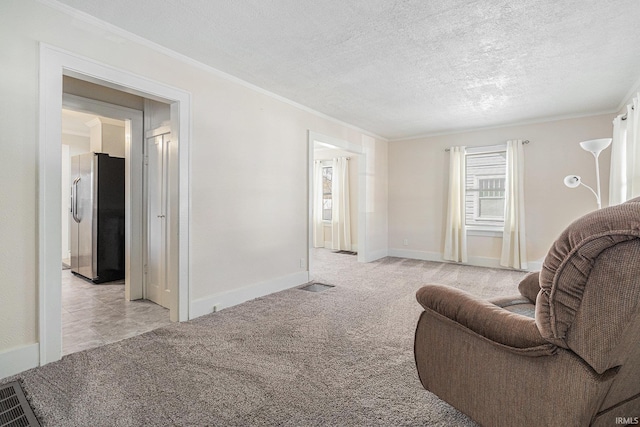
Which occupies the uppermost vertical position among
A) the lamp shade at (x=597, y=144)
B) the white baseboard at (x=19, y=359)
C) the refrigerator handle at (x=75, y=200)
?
the lamp shade at (x=597, y=144)

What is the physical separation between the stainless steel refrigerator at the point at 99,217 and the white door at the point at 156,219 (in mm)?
1250

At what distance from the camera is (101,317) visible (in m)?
3.15

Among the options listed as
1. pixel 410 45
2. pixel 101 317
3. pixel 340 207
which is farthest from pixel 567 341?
pixel 340 207

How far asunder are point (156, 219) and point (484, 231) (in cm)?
542

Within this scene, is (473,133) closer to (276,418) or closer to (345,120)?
(345,120)

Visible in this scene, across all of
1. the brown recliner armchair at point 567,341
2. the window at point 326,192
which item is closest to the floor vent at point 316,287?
the brown recliner armchair at point 567,341

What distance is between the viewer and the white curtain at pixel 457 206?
231 inches

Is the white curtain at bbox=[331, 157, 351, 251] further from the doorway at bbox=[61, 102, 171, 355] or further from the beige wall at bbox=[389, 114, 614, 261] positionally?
the doorway at bbox=[61, 102, 171, 355]

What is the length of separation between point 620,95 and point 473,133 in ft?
6.92

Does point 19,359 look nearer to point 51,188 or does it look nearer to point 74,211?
point 51,188

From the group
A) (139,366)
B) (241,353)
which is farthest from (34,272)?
(241,353)

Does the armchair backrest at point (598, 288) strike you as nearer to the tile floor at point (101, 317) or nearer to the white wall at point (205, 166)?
the white wall at point (205, 166)

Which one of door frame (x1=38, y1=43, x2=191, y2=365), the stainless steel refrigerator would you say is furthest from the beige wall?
door frame (x1=38, y1=43, x2=191, y2=365)

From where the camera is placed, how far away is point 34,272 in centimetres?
213
